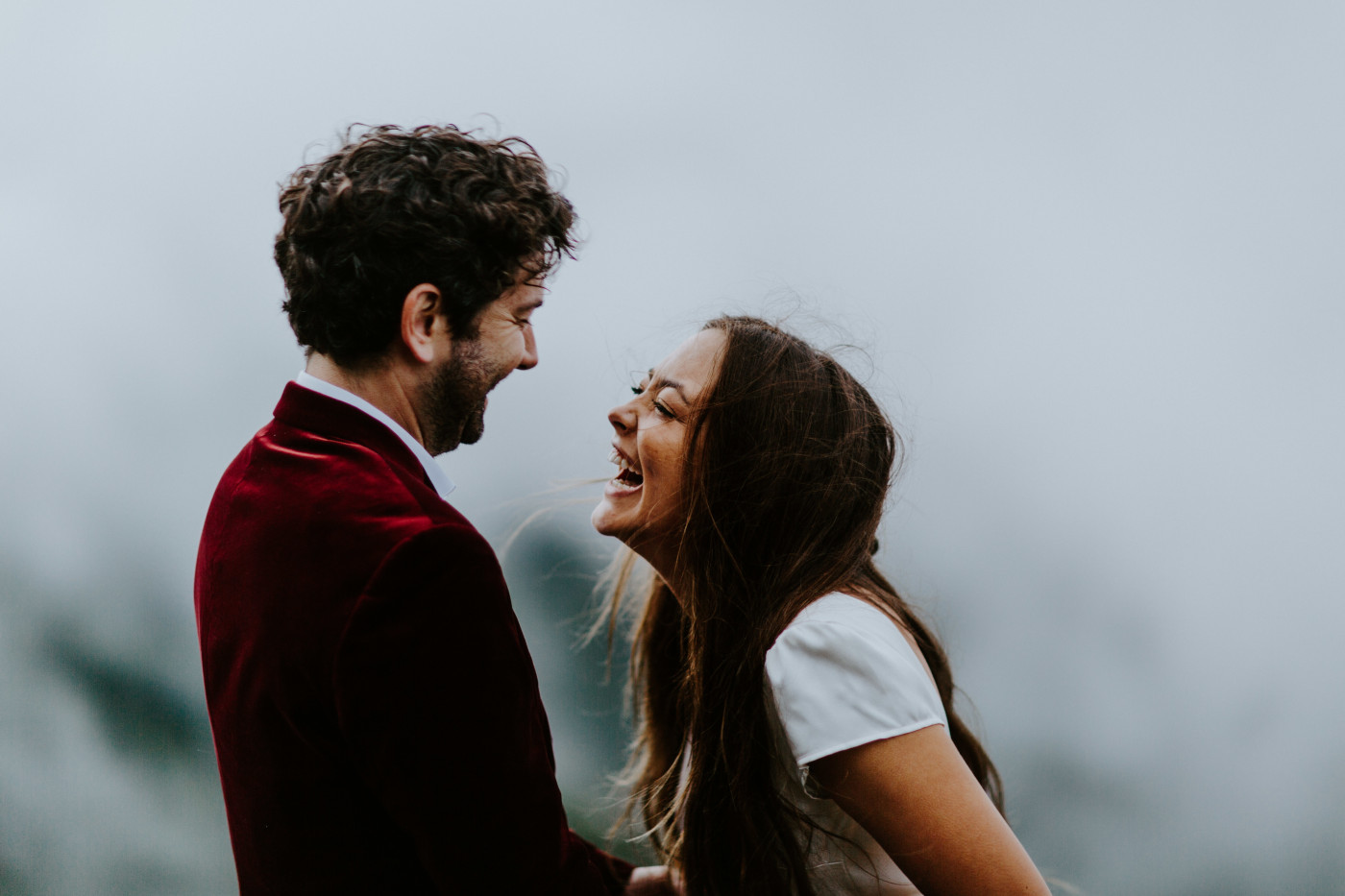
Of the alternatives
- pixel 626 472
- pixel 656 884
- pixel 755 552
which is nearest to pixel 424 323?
pixel 626 472

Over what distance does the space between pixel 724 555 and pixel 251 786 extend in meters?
0.65

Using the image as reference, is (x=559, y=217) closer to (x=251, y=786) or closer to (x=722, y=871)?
(x=251, y=786)

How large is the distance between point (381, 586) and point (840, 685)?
57cm

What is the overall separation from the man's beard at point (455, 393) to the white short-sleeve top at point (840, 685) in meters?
0.50

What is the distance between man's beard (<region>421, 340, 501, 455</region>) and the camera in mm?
1034

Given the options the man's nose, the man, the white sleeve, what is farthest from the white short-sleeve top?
the man's nose

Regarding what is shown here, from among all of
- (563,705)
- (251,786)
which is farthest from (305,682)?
(563,705)

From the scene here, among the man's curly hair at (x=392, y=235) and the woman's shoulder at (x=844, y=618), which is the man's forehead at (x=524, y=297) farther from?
the woman's shoulder at (x=844, y=618)

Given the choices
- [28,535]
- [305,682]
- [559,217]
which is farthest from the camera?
[28,535]

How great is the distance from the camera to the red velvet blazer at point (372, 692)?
812mm

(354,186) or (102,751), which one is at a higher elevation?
(354,186)

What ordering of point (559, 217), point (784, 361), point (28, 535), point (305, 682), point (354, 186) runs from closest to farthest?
1. point (305, 682)
2. point (354, 186)
3. point (559, 217)
4. point (784, 361)
5. point (28, 535)

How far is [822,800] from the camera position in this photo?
1.21m

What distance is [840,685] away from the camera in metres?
1.05
